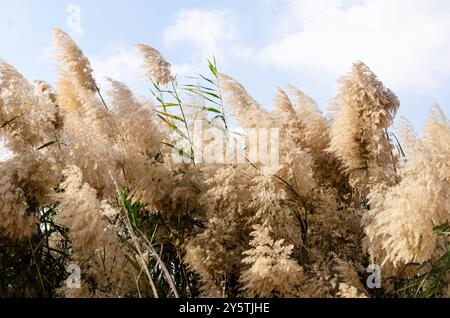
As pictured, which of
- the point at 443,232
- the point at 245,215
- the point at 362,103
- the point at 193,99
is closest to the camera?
the point at 443,232

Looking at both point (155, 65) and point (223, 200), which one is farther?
point (155, 65)

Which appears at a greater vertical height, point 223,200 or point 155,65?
point 155,65

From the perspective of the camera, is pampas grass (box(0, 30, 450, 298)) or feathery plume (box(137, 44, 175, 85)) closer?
pampas grass (box(0, 30, 450, 298))

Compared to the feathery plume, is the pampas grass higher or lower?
lower

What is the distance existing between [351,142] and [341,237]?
1.80 ft

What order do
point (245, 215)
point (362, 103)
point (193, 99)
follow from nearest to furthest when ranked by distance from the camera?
point (245, 215) → point (362, 103) → point (193, 99)

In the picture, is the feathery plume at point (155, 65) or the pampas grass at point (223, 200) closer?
the pampas grass at point (223, 200)

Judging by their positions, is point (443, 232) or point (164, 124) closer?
point (443, 232)

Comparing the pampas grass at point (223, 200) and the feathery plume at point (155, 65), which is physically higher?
the feathery plume at point (155, 65)

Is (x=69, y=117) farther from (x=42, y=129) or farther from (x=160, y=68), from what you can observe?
(x=160, y=68)

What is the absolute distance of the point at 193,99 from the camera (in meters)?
4.43

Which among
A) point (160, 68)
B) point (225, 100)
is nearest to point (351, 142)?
point (225, 100)

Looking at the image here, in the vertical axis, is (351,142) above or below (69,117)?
below
